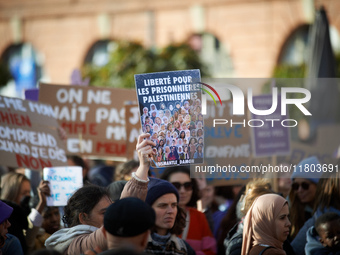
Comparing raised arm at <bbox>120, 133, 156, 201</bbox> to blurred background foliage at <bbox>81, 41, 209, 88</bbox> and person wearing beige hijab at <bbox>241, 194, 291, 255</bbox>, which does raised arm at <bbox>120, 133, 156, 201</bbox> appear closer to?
person wearing beige hijab at <bbox>241, 194, 291, 255</bbox>

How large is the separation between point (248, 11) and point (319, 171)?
22.4 m

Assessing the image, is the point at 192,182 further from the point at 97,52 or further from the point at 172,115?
the point at 97,52

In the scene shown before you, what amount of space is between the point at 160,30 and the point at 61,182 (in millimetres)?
23326

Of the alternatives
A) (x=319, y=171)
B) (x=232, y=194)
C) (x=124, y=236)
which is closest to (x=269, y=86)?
(x=232, y=194)

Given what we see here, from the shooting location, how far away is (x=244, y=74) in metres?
26.9

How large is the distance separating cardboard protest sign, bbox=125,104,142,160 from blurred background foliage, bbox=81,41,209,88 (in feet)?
42.5

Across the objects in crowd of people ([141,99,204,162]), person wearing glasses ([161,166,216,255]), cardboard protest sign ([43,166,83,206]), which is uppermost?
crowd of people ([141,99,204,162])

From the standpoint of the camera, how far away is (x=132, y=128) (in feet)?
24.1

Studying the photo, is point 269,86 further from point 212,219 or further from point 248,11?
point 248,11

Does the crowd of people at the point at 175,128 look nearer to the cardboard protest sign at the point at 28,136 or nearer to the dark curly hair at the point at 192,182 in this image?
the dark curly hair at the point at 192,182

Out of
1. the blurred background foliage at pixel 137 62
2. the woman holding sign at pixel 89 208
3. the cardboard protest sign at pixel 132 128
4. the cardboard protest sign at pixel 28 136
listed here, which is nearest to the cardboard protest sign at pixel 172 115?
the woman holding sign at pixel 89 208

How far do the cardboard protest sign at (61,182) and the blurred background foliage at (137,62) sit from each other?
14.4 m

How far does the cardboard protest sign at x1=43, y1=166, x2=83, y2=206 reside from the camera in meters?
5.83

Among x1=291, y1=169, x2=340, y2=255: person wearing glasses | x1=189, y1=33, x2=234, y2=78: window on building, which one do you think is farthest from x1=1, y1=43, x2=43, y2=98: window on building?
x1=291, y1=169, x2=340, y2=255: person wearing glasses
